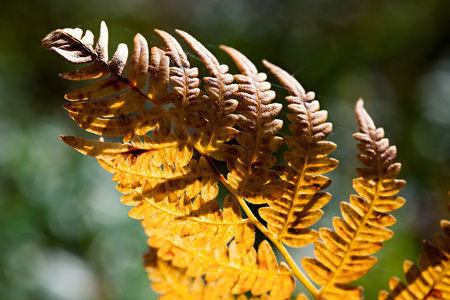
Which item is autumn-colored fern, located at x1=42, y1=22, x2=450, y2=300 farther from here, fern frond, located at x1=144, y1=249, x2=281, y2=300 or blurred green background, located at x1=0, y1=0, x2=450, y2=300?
blurred green background, located at x1=0, y1=0, x2=450, y2=300

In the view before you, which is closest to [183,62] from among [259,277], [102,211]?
[259,277]

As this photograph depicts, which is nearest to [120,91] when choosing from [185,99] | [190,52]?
[185,99]

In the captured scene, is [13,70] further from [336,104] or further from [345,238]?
[345,238]

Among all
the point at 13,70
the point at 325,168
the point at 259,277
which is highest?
the point at 325,168

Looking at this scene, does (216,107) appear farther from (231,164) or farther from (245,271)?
(245,271)

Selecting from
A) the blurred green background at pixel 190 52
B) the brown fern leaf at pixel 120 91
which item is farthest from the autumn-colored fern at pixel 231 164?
the blurred green background at pixel 190 52

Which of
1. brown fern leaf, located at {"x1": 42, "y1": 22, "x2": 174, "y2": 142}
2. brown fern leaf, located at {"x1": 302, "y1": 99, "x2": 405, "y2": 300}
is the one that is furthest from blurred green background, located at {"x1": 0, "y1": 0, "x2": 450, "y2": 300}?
brown fern leaf, located at {"x1": 302, "y1": 99, "x2": 405, "y2": 300}
